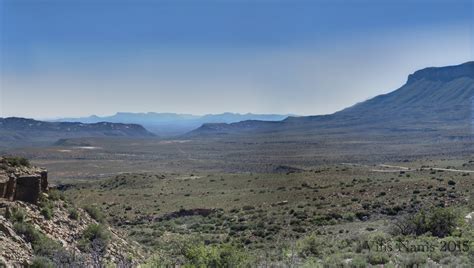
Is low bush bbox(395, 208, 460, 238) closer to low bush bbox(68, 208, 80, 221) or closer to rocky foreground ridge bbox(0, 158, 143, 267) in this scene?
rocky foreground ridge bbox(0, 158, 143, 267)

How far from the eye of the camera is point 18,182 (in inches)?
698

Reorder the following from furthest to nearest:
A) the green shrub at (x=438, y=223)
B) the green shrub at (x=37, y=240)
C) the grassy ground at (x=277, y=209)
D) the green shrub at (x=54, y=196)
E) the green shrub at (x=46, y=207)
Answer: the grassy ground at (x=277, y=209)
the green shrub at (x=54, y=196)
the green shrub at (x=438, y=223)
the green shrub at (x=46, y=207)
the green shrub at (x=37, y=240)

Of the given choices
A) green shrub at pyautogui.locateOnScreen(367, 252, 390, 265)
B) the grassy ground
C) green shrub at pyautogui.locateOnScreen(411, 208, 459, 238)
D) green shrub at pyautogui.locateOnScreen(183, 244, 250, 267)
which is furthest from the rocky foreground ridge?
green shrub at pyautogui.locateOnScreen(411, 208, 459, 238)

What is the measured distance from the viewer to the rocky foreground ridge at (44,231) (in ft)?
A: 45.2

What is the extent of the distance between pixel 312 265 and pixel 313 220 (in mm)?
16139

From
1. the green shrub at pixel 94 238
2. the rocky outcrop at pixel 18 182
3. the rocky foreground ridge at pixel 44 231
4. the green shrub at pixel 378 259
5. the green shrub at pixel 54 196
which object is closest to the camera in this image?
the green shrub at pixel 378 259

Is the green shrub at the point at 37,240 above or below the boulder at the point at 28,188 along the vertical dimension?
below

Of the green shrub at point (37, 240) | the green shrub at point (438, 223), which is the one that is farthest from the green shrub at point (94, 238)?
the green shrub at point (438, 223)

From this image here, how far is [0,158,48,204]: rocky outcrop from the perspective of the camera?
17.1m

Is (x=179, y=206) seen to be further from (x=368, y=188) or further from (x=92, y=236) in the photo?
(x=92, y=236)

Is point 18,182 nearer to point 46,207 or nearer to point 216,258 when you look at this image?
point 46,207

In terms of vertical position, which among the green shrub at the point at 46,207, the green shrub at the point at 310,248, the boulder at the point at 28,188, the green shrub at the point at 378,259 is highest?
the boulder at the point at 28,188

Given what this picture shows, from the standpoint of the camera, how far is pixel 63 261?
44.4 ft

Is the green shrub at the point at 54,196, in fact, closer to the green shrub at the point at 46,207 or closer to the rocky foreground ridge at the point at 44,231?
the rocky foreground ridge at the point at 44,231
